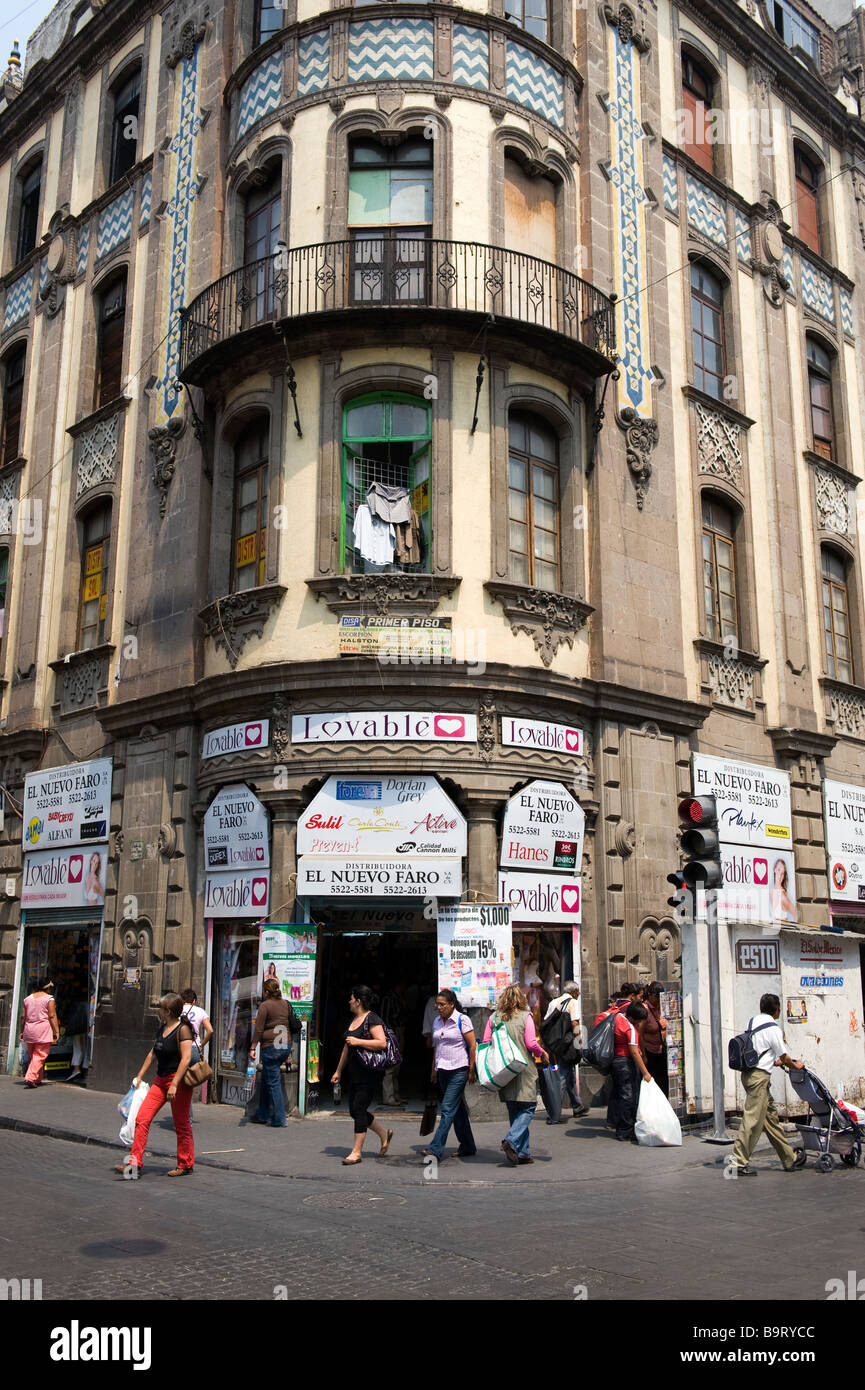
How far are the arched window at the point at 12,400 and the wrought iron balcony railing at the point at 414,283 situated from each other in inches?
369

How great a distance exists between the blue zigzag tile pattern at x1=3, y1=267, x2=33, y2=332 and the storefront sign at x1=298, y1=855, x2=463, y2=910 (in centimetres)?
1658

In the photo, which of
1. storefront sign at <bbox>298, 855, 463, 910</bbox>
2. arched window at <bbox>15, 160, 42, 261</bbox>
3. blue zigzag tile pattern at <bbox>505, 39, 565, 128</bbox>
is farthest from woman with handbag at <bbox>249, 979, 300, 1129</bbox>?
arched window at <bbox>15, 160, 42, 261</bbox>

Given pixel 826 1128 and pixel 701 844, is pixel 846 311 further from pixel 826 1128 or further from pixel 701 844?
pixel 826 1128

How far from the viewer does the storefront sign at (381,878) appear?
51.4 ft

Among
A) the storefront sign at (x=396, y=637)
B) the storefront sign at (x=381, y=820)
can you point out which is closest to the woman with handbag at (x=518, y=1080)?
the storefront sign at (x=381, y=820)

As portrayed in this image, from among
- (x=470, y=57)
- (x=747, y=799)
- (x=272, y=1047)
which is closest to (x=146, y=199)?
(x=470, y=57)

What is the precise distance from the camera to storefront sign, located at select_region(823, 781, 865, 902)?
22641mm

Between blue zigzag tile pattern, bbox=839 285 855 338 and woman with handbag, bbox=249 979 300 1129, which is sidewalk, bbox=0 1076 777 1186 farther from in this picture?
blue zigzag tile pattern, bbox=839 285 855 338

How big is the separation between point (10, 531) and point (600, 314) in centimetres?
1311

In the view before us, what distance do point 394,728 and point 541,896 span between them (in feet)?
10.1

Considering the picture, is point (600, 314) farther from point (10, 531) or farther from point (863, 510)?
point (10, 531)

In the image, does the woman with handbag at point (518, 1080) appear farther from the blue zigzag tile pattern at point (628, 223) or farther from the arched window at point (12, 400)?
the arched window at point (12, 400)

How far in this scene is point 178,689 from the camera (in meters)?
18.5
